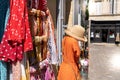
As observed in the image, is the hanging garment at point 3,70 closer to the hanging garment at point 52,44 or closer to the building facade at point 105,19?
the hanging garment at point 52,44

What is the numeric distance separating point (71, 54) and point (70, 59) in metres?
0.06

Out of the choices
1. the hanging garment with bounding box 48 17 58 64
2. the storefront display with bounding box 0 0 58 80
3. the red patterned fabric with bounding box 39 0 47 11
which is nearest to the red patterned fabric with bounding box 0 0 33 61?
the storefront display with bounding box 0 0 58 80

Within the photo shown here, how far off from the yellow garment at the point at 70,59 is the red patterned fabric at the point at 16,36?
2.42 ft

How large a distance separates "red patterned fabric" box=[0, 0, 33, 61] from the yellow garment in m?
0.74

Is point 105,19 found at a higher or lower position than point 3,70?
lower

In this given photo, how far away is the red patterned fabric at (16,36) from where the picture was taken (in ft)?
9.45

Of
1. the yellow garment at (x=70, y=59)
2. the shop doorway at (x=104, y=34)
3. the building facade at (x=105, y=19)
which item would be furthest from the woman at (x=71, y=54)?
the shop doorway at (x=104, y=34)

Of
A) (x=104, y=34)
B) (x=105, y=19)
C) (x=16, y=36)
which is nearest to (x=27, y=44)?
(x=16, y=36)

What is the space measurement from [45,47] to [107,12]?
28.1m

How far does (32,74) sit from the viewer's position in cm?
342

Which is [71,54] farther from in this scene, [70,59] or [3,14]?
[3,14]

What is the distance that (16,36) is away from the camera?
9.41 feet

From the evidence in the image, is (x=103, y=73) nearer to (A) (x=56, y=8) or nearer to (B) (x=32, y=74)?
(A) (x=56, y=8)

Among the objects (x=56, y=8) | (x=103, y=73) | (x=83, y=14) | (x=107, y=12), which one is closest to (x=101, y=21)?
(x=107, y=12)
